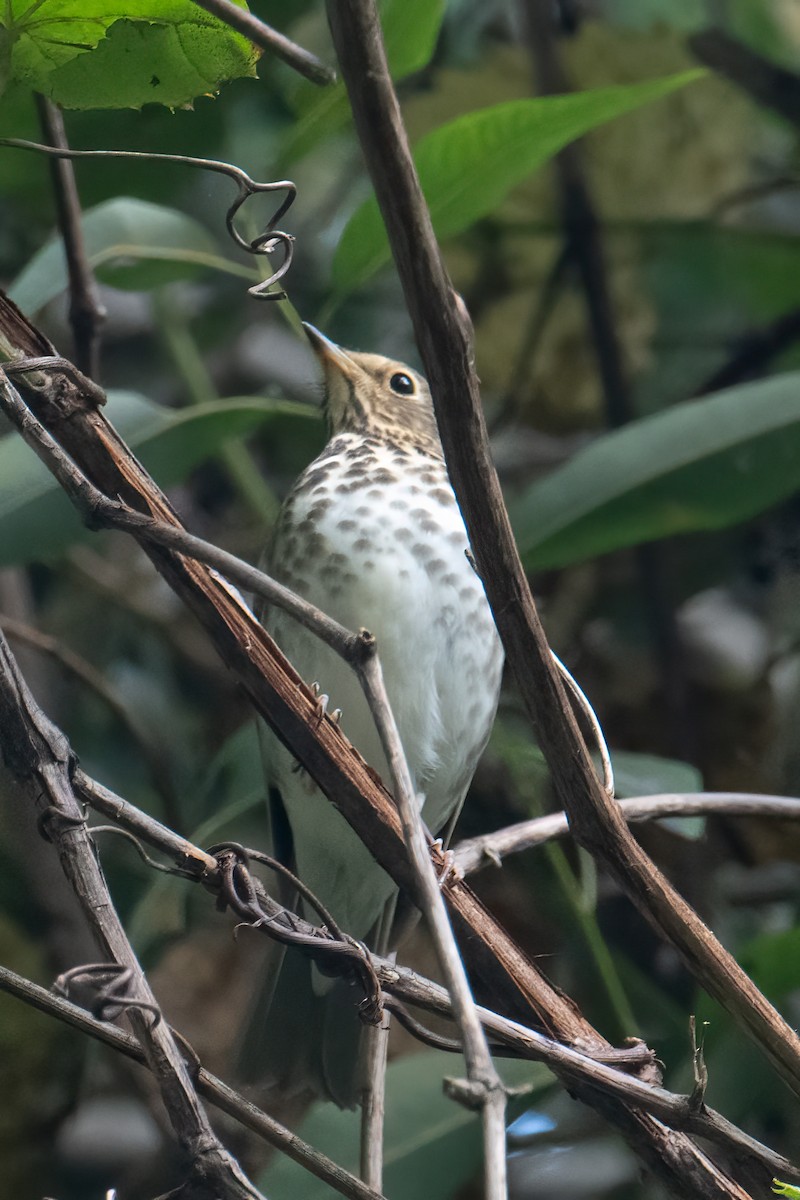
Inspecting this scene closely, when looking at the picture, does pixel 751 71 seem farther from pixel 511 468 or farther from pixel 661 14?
pixel 511 468

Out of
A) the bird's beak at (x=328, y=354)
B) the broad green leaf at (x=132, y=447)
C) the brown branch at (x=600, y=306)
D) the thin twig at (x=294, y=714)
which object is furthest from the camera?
the brown branch at (x=600, y=306)

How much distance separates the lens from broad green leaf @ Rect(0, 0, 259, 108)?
3.09ft

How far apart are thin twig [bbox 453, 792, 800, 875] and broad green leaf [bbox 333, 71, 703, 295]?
754 millimetres

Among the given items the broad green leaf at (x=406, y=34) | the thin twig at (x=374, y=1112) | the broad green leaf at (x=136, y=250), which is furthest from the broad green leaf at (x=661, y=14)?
the thin twig at (x=374, y=1112)

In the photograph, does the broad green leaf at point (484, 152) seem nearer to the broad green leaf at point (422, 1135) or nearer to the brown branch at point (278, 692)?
the brown branch at point (278, 692)

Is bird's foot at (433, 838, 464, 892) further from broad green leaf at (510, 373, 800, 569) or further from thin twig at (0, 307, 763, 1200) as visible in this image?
broad green leaf at (510, 373, 800, 569)

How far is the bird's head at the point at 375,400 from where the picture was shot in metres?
2.09

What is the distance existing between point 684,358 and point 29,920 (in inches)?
59.8

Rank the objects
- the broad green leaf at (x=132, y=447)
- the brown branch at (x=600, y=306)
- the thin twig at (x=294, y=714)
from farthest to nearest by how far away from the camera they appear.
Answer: the brown branch at (x=600, y=306) < the broad green leaf at (x=132, y=447) < the thin twig at (x=294, y=714)

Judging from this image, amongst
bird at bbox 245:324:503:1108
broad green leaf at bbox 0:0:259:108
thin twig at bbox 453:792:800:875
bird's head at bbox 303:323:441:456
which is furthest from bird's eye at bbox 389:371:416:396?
broad green leaf at bbox 0:0:259:108

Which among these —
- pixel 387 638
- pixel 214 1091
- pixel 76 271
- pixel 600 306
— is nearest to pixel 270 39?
pixel 214 1091

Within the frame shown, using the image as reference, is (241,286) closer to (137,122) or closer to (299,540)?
(137,122)

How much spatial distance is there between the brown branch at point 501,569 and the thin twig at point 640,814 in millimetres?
360

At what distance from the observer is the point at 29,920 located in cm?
204
